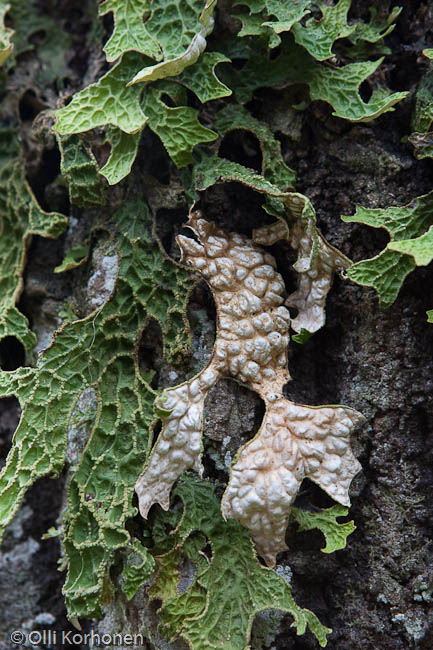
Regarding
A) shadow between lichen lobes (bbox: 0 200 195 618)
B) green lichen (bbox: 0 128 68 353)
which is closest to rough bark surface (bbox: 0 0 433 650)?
shadow between lichen lobes (bbox: 0 200 195 618)

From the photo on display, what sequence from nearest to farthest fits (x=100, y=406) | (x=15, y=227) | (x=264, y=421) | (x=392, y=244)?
(x=392, y=244)
(x=264, y=421)
(x=100, y=406)
(x=15, y=227)

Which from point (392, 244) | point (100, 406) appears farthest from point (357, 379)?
point (100, 406)

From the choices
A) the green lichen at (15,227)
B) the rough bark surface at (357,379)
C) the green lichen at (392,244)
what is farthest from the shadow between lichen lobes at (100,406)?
the green lichen at (392,244)

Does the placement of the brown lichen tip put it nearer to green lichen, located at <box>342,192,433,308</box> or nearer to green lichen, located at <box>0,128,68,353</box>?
green lichen, located at <box>342,192,433,308</box>

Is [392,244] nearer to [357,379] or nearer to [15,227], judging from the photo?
[357,379]

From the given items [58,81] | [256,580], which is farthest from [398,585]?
[58,81]
